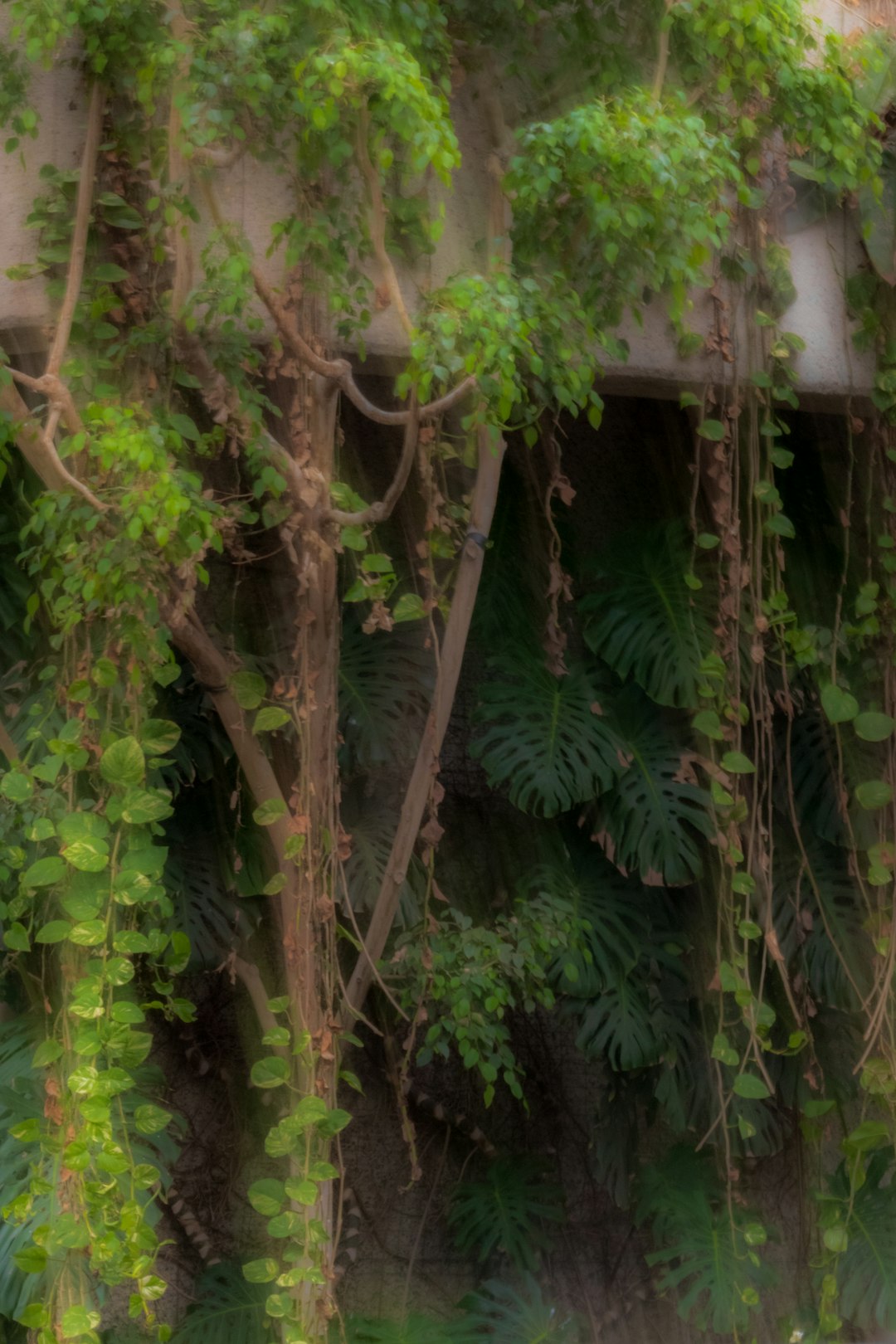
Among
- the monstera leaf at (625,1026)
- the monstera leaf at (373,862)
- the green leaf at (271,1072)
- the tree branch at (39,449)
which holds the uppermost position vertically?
the tree branch at (39,449)

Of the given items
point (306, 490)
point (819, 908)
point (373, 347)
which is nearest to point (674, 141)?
point (373, 347)

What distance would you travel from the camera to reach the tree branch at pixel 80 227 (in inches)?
96.8

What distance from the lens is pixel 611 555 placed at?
3447 millimetres

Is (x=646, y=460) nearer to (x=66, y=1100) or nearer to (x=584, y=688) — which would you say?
(x=584, y=688)

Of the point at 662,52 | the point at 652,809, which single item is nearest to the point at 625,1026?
the point at 652,809

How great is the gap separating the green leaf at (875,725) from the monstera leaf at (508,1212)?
4.67ft

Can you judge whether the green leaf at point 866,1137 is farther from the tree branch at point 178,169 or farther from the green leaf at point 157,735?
the tree branch at point 178,169

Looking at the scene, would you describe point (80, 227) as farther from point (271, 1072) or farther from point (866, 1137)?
point (866, 1137)

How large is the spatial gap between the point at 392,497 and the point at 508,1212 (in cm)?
189

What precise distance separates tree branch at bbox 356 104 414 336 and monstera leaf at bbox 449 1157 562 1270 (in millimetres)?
2182

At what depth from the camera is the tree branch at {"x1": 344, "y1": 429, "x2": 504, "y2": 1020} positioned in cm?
286

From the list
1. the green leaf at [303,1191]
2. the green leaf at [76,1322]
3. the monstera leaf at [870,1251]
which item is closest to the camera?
the green leaf at [76,1322]

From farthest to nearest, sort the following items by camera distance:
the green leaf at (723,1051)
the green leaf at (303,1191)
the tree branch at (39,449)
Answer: the green leaf at (723,1051), the green leaf at (303,1191), the tree branch at (39,449)

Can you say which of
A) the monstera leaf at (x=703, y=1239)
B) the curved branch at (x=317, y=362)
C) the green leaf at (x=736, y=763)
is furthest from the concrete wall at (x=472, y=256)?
the monstera leaf at (x=703, y=1239)
